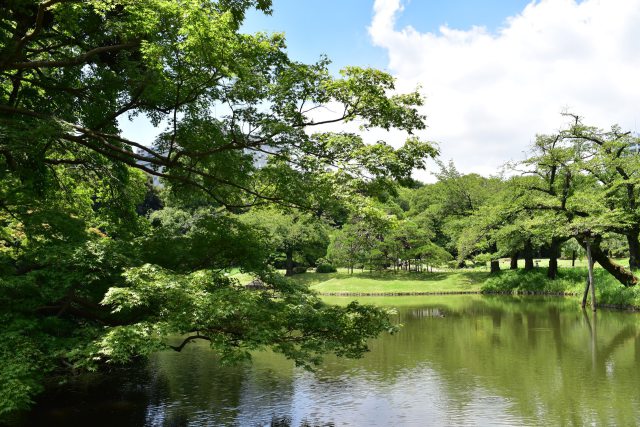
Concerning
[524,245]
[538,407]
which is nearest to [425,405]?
[538,407]

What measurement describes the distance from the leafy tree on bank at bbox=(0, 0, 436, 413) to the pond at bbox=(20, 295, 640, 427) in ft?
5.69

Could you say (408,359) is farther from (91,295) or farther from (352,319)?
(91,295)

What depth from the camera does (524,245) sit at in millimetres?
38312

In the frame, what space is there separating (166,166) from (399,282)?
33.2 meters

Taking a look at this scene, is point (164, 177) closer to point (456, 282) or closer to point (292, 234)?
point (456, 282)

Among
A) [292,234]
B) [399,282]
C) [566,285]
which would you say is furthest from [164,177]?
[292,234]

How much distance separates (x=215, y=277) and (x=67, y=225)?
293 centimetres

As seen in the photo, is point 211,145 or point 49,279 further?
point 211,145

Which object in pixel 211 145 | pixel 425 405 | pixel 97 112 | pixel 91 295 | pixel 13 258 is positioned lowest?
pixel 425 405

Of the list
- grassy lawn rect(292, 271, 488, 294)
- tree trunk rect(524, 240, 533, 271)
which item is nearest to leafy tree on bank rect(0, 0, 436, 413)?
grassy lawn rect(292, 271, 488, 294)

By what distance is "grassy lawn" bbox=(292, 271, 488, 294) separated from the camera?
40.0 m

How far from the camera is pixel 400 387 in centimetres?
1293

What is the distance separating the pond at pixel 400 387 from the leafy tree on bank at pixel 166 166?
173 centimetres

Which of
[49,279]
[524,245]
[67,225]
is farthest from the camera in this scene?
[524,245]
